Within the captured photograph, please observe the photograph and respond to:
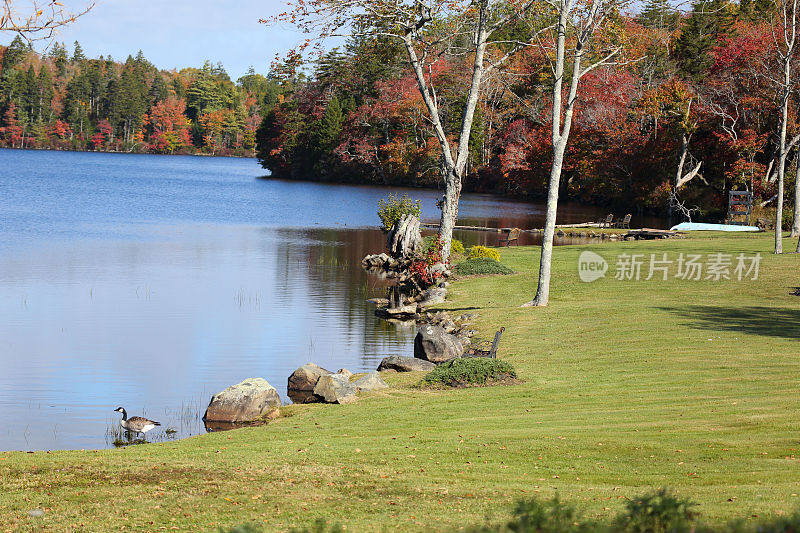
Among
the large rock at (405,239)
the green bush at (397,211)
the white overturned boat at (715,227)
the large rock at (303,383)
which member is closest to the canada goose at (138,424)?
the large rock at (303,383)

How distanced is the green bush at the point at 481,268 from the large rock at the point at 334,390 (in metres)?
17.6

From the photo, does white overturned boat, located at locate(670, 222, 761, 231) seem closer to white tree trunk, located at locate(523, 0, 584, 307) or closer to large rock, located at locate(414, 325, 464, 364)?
white tree trunk, located at locate(523, 0, 584, 307)

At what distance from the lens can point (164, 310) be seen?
25766 millimetres

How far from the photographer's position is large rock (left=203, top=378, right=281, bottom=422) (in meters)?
15.1

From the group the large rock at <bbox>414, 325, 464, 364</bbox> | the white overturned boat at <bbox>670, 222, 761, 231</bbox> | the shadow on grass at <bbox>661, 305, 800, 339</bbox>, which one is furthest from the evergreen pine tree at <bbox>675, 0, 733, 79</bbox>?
the large rock at <bbox>414, 325, 464, 364</bbox>

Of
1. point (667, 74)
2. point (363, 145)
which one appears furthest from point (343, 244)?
point (363, 145)

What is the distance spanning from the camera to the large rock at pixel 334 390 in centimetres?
1547

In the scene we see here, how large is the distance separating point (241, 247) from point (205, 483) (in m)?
35.2

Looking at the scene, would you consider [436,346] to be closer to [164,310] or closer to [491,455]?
[491,455]

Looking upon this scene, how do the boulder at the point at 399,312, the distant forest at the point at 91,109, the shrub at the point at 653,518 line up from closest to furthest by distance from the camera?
the shrub at the point at 653,518 → the boulder at the point at 399,312 → the distant forest at the point at 91,109

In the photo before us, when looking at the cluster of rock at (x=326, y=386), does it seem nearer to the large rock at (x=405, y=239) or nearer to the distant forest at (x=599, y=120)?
the distant forest at (x=599, y=120)

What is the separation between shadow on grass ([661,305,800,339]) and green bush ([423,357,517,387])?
5.84 metres

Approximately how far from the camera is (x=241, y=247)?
4381 cm

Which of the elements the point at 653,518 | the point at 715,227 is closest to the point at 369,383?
the point at 653,518
